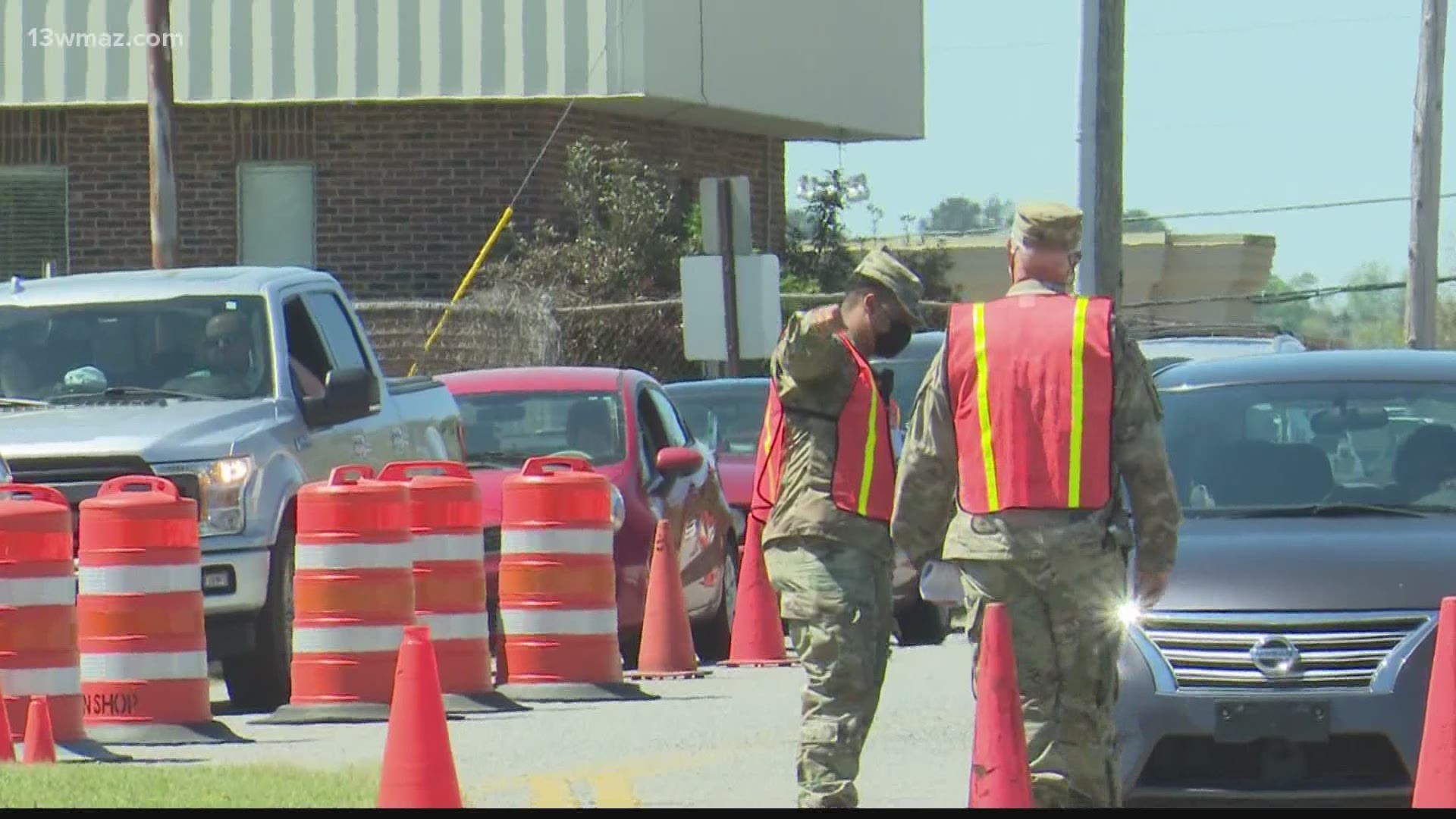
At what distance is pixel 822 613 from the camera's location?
8.84 m

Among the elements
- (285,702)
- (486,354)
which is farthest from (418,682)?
(486,354)

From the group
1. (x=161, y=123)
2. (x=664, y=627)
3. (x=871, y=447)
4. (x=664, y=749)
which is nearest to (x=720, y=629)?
(x=664, y=627)

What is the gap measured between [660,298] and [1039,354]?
24.1m

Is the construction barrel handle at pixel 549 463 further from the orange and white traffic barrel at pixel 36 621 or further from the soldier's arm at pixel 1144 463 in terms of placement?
the soldier's arm at pixel 1144 463

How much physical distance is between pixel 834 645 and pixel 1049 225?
5.24ft

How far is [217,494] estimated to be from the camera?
42.4ft

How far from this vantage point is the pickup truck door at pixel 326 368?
45.5 ft

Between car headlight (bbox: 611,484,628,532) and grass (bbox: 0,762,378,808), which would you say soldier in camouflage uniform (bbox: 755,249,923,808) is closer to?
grass (bbox: 0,762,378,808)

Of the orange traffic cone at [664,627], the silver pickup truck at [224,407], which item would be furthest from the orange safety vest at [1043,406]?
the orange traffic cone at [664,627]

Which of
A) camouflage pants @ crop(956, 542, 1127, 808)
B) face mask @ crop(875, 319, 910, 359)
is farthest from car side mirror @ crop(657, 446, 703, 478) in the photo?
camouflage pants @ crop(956, 542, 1127, 808)

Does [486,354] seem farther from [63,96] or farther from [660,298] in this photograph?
[63,96]

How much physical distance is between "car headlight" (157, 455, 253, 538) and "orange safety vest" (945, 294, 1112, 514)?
19.2ft

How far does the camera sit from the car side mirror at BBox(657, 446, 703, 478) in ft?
51.7

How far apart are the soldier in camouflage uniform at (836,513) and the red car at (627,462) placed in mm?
6284
